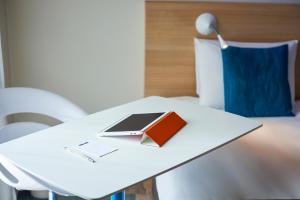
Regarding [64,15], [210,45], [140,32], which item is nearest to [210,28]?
[210,45]

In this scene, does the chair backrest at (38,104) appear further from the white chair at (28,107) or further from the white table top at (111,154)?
the white table top at (111,154)

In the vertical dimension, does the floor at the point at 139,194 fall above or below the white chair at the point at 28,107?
below

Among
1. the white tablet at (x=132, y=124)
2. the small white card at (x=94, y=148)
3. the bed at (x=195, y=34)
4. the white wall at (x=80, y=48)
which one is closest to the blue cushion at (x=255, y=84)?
the bed at (x=195, y=34)

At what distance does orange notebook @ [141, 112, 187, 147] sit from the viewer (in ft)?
3.96

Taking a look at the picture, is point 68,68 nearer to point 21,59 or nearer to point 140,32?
point 21,59

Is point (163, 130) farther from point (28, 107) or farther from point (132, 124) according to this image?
point (28, 107)

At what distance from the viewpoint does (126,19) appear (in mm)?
2406

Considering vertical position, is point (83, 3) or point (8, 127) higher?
point (83, 3)

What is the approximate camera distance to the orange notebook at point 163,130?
3.96 feet

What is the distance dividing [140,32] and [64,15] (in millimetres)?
490

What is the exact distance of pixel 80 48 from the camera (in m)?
2.43

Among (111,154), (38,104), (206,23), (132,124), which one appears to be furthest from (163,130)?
(206,23)

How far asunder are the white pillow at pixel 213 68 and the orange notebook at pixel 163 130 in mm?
902

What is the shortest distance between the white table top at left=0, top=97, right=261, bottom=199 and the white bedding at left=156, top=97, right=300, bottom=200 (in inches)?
7.8
